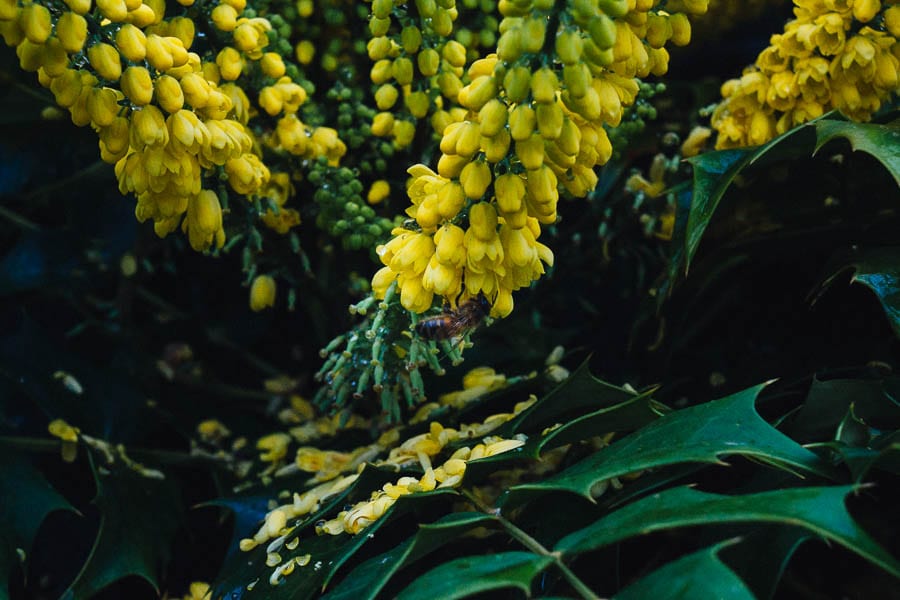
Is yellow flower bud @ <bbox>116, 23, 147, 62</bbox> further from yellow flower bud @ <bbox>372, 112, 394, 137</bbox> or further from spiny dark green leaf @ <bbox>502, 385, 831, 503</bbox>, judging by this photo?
spiny dark green leaf @ <bbox>502, 385, 831, 503</bbox>

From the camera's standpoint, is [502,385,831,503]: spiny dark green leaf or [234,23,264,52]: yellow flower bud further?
[234,23,264,52]: yellow flower bud

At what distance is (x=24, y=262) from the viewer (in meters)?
1.18

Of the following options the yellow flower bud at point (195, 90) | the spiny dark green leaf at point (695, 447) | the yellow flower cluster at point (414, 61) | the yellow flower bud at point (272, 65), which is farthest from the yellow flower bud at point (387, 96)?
the spiny dark green leaf at point (695, 447)

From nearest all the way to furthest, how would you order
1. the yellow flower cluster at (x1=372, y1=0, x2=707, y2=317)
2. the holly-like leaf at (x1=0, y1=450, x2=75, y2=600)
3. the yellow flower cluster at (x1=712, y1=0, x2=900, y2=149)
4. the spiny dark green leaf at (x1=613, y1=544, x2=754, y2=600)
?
the spiny dark green leaf at (x1=613, y1=544, x2=754, y2=600) < the yellow flower cluster at (x1=372, y1=0, x2=707, y2=317) < the yellow flower cluster at (x1=712, y1=0, x2=900, y2=149) < the holly-like leaf at (x1=0, y1=450, x2=75, y2=600)

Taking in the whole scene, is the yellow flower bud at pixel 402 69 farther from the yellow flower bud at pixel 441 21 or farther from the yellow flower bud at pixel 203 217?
the yellow flower bud at pixel 203 217

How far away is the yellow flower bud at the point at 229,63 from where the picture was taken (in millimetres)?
808

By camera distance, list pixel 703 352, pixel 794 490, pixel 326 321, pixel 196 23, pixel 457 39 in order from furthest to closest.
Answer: pixel 326 321 < pixel 703 352 < pixel 457 39 < pixel 196 23 < pixel 794 490

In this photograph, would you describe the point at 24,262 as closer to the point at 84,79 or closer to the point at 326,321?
the point at 326,321

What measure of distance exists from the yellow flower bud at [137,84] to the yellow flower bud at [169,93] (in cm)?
1

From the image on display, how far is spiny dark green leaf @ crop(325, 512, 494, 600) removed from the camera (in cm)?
62

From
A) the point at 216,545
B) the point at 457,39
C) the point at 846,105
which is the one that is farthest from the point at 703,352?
the point at 216,545

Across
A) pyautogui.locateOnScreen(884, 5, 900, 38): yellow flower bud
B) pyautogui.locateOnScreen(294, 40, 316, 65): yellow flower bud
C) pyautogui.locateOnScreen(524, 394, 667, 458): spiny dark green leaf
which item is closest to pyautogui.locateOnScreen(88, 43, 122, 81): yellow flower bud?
pyautogui.locateOnScreen(294, 40, 316, 65): yellow flower bud

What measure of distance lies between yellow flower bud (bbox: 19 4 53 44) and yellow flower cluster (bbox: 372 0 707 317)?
0.30 metres

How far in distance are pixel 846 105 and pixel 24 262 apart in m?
1.01
